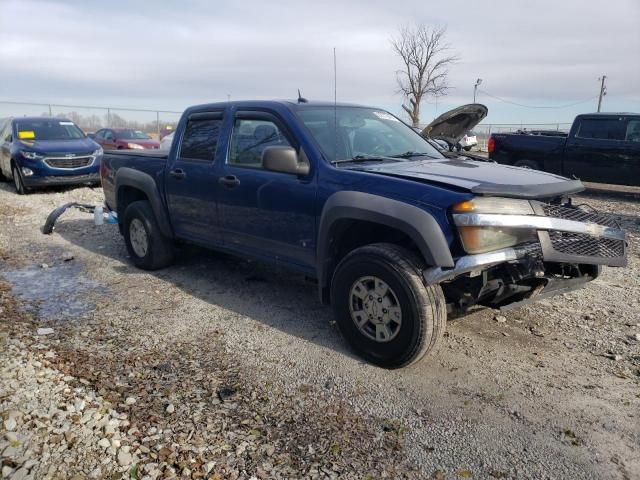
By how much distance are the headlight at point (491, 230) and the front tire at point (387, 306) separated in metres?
0.37

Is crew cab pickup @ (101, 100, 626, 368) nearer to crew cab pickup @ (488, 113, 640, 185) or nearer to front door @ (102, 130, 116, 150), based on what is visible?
crew cab pickup @ (488, 113, 640, 185)

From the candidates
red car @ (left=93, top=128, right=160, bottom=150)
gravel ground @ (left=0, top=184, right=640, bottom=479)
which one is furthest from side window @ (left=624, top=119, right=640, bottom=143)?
red car @ (left=93, top=128, right=160, bottom=150)

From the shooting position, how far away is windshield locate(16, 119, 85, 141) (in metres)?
12.0

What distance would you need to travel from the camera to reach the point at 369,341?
3.62 meters

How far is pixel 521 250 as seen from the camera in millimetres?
3318

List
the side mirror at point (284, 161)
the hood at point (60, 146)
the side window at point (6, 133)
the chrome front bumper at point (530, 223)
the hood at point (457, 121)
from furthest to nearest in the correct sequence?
the side window at point (6, 133) → the hood at point (60, 146) → the hood at point (457, 121) → the side mirror at point (284, 161) → the chrome front bumper at point (530, 223)

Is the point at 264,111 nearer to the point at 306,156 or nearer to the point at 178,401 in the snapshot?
the point at 306,156

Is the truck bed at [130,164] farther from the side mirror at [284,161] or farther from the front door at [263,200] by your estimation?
the side mirror at [284,161]

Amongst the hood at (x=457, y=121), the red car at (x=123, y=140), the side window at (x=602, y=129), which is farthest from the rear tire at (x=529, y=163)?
the red car at (x=123, y=140)

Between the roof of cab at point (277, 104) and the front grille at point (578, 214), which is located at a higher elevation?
the roof of cab at point (277, 104)

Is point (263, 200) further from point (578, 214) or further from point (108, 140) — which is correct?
point (108, 140)

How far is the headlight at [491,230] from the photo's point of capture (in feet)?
10.4

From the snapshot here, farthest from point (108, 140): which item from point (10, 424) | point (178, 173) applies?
point (10, 424)

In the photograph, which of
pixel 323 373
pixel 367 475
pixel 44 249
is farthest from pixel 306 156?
pixel 44 249
